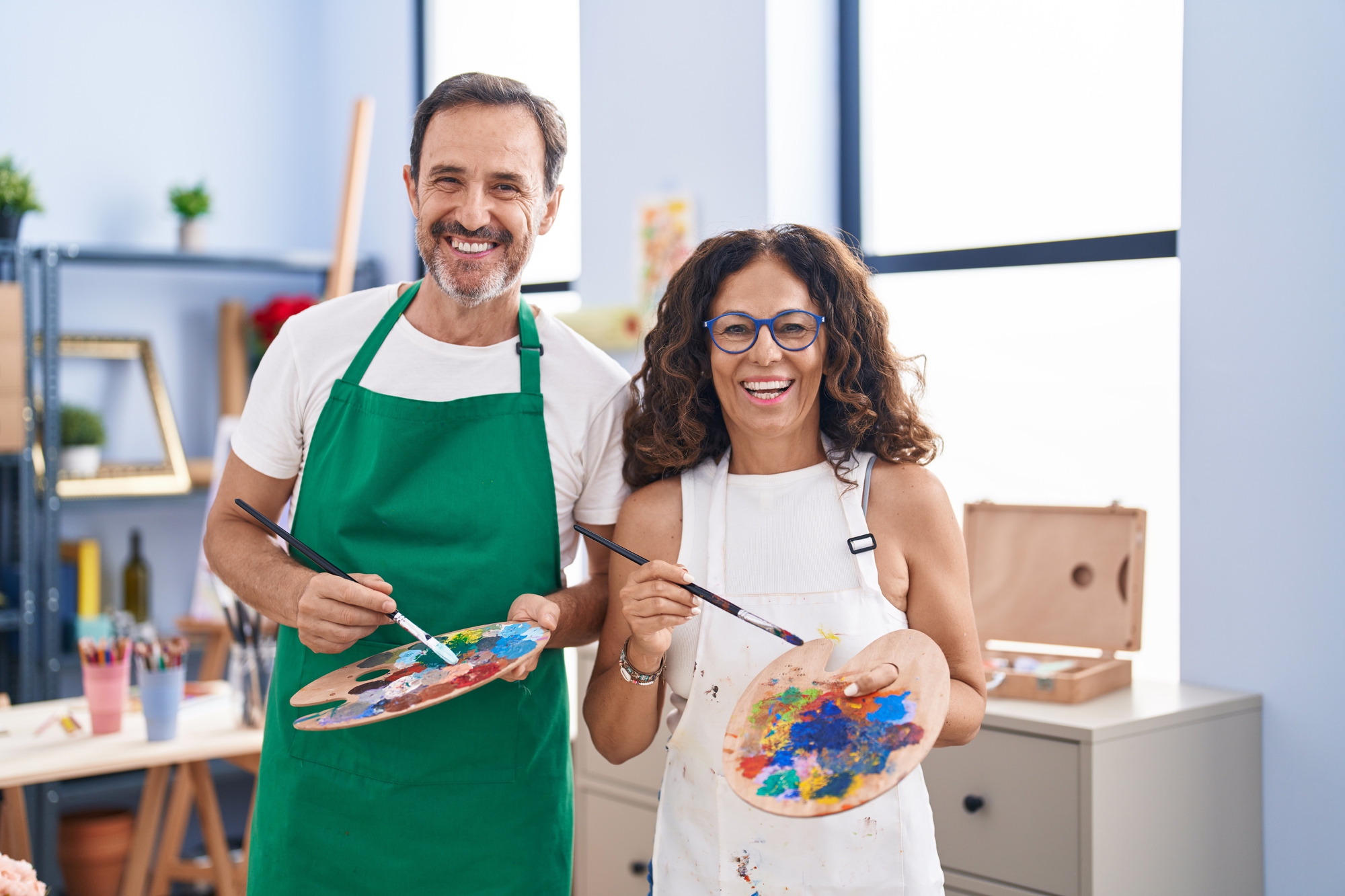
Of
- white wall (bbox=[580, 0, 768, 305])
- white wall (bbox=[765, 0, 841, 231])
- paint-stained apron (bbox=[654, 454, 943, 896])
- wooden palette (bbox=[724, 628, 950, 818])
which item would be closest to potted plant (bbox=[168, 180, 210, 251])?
white wall (bbox=[580, 0, 768, 305])

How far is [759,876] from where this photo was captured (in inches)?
54.3

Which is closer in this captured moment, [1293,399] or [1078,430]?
[1293,399]

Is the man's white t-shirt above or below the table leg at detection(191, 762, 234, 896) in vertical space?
above

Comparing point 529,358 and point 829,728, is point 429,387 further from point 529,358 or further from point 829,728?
point 829,728

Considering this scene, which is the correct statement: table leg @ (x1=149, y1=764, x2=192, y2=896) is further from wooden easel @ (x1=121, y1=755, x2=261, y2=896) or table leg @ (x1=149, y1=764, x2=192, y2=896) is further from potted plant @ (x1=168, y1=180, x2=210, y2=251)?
potted plant @ (x1=168, y1=180, x2=210, y2=251)

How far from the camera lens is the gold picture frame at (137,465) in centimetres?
376

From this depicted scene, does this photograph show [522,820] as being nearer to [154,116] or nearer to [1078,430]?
[1078,430]

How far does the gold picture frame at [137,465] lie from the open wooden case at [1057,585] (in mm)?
2763

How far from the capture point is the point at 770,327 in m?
1.44

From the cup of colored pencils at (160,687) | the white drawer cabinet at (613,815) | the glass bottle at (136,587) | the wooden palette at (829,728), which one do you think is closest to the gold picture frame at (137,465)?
the glass bottle at (136,587)

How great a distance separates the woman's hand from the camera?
4.34ft

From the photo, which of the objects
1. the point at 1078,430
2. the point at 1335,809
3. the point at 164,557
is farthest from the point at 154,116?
the point at 1335,809

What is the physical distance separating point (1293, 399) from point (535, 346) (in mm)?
1441

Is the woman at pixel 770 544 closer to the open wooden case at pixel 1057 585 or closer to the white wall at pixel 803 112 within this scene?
the open wooden case at pixel 1057 585
